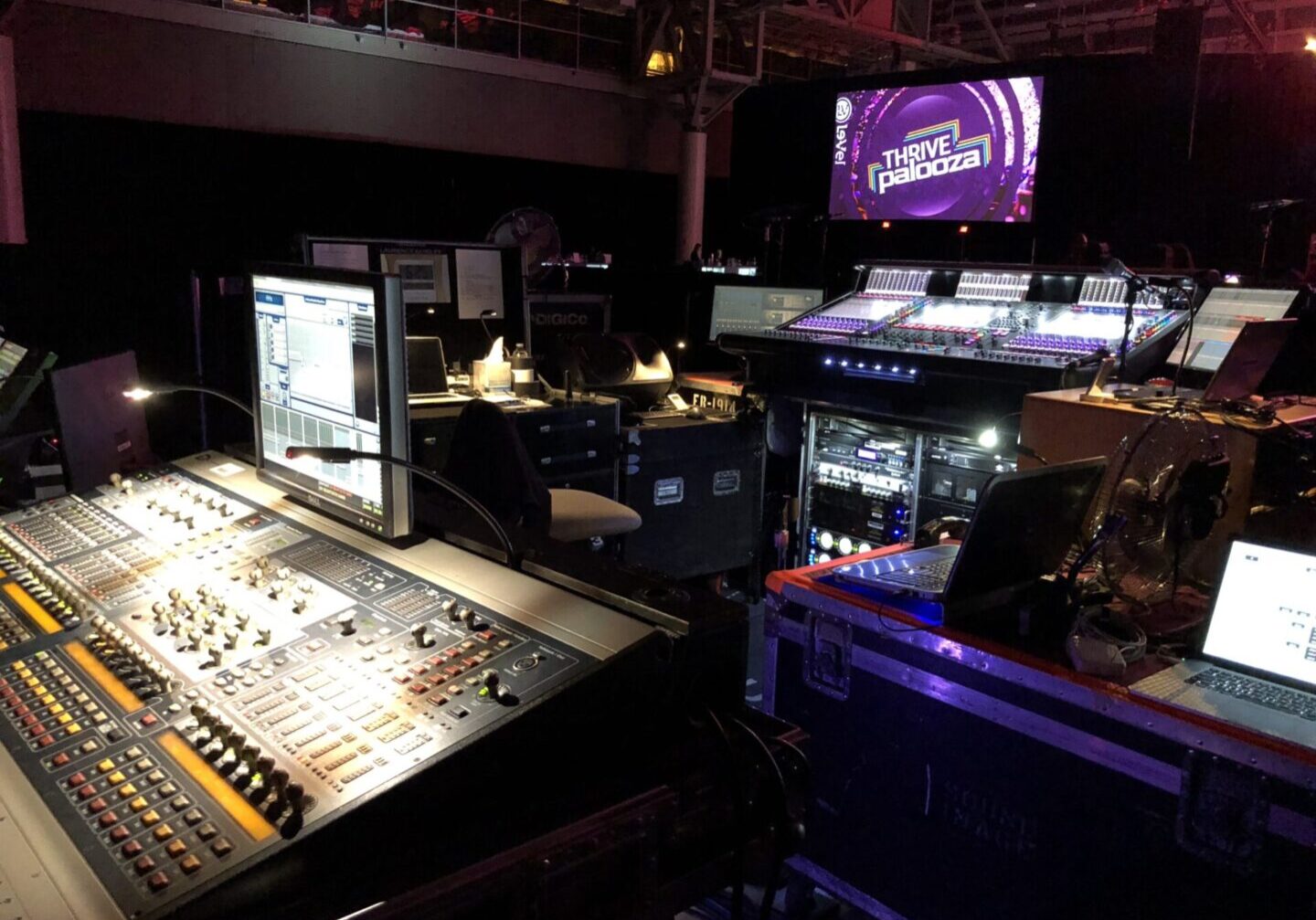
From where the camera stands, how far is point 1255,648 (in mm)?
1644

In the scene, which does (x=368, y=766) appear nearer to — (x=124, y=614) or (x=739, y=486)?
(x=124, y=614)

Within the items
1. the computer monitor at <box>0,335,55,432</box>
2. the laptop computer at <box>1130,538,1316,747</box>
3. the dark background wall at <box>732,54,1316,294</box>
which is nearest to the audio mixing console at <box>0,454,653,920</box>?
the laptop computer at <box>1130,538,1316,747</box>

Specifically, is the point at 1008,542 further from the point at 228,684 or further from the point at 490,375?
the point at 490,375

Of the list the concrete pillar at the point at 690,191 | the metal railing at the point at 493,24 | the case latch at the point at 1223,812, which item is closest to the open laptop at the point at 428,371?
the case latch at the point at 1223,812

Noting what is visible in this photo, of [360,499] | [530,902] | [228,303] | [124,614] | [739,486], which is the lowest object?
[739,486]

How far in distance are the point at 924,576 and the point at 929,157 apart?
4.77 meters

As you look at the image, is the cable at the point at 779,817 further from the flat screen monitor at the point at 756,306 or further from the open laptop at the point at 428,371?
the flat screen monitor at the point at 756,306

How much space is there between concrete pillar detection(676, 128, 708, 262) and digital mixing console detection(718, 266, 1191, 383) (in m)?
5.44

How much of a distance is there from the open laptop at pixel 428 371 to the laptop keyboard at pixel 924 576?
2.34 metres

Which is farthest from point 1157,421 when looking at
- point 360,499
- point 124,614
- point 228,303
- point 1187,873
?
point 228,303

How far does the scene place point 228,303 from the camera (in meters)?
3.51

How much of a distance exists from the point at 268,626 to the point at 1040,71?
5891 millimetres

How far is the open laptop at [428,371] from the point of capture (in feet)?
12.9

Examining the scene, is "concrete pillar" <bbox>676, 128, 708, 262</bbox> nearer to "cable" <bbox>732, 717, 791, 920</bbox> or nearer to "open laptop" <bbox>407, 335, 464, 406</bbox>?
"open laptop" <bbox>407, 335, 464, 406</bbox>
